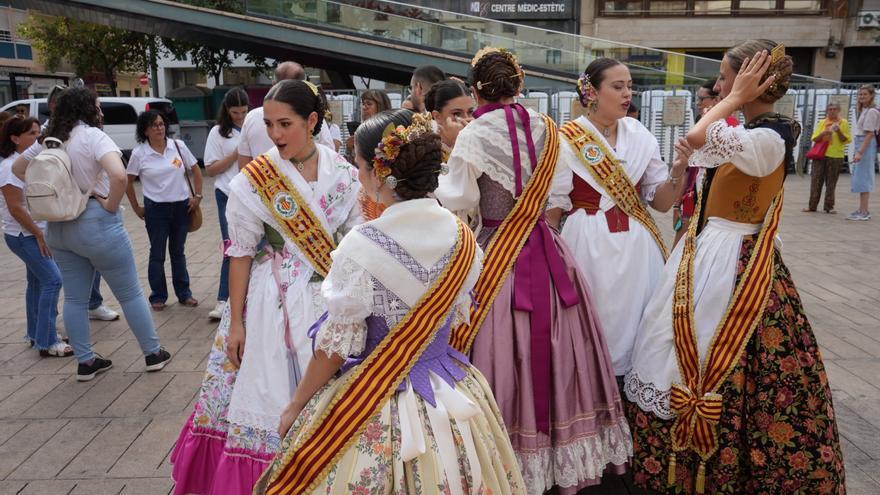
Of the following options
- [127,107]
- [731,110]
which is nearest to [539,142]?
[731,110]

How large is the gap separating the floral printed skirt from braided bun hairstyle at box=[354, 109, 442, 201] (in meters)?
0.59

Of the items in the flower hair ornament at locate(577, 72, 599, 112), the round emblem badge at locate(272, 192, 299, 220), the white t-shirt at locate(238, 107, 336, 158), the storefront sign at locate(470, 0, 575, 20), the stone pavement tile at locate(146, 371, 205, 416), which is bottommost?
the stone pavement tile at locate(146, 371, 205, 416)

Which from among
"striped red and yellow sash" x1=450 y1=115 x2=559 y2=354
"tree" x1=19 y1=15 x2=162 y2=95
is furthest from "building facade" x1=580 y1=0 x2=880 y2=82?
"striped red and yellow sash" x1=450 y1=115 x2=559 y2=354

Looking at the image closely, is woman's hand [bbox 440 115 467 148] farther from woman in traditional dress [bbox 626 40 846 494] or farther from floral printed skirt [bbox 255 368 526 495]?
floral printed skirt [bbox 255 368 526 495]

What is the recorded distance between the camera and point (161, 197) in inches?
243

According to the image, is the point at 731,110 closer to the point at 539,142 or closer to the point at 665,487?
the point at 539,142

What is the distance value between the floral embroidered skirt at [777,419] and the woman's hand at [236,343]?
1.82 m

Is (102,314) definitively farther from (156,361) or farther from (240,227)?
(240,227)

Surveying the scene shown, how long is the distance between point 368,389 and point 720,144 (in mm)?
1685

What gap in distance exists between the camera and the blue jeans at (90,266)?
4375mm

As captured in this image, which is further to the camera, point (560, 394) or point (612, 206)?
→ point (612, 206)

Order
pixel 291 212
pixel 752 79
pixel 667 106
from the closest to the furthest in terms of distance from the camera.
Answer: pixel 752 79 → pixel 291 212 → pixel 667 106

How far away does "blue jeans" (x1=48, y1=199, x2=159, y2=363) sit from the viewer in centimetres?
438

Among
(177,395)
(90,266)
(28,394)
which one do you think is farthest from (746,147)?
(28,394)
